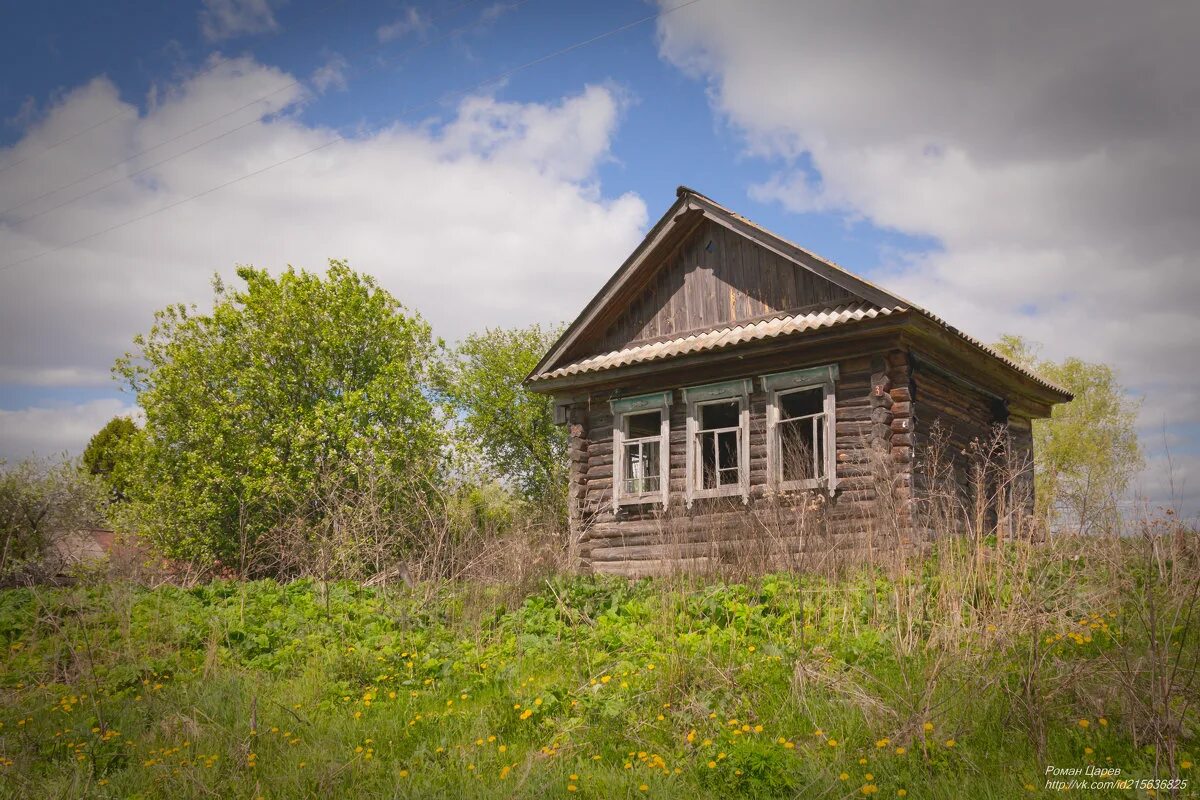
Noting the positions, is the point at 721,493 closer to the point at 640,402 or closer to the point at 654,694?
the point at 640,402

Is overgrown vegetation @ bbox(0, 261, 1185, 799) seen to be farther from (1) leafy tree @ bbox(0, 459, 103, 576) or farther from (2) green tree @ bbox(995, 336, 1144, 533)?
(2) green tree @ bbox(995, 336, 1144, 533)

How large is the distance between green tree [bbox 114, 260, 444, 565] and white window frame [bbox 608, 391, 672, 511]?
688 cm

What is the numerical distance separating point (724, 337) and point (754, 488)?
214cm

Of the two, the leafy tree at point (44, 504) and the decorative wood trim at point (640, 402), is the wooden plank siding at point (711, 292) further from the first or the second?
the leafy tree at point (44, 504)

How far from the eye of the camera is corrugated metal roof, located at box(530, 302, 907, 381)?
10.8 m

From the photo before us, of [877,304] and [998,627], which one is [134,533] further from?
[998,627]

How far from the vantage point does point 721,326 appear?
515 inches

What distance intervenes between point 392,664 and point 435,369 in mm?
15925

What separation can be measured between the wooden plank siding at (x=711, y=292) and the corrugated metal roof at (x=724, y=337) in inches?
8.1

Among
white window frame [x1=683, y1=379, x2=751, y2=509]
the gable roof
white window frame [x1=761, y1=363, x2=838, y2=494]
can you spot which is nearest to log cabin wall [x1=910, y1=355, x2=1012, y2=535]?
the gable roof

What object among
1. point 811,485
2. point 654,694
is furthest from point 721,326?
point 654,694

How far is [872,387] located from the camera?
36.2 feet

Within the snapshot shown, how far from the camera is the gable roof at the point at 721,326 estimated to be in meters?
11.0

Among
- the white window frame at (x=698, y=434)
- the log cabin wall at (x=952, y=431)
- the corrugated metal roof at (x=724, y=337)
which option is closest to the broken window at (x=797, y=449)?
the white window frame at (x=698, y=434)
